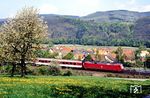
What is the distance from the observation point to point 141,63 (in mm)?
160000

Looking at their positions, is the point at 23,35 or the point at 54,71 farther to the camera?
the point at 54,71

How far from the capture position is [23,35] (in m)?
46.7

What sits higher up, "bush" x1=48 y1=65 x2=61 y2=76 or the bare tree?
the bare tree

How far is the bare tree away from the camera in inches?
1847

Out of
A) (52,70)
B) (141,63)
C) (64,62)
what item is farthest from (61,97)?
(141,63)

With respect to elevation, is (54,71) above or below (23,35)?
below

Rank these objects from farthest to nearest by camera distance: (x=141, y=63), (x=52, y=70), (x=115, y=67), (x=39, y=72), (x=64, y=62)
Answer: (x=141, y=63) < (x=64, y=62) < (x=115, y=67) < (x=52, y=70) < (x=39, y=72)

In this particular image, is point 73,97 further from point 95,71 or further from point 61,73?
point 95,71

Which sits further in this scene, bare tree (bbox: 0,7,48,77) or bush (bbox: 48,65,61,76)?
bush (bbox: 48,65,61,76)

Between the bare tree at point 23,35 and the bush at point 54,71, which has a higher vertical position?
the bare tree at point 23,35

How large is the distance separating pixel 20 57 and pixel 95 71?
185 feet

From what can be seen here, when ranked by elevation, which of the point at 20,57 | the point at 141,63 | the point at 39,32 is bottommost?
the point at 141,63

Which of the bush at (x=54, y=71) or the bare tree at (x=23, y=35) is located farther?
the bush at (x=54, y=71)

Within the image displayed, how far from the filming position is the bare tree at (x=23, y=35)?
46.9 meters
